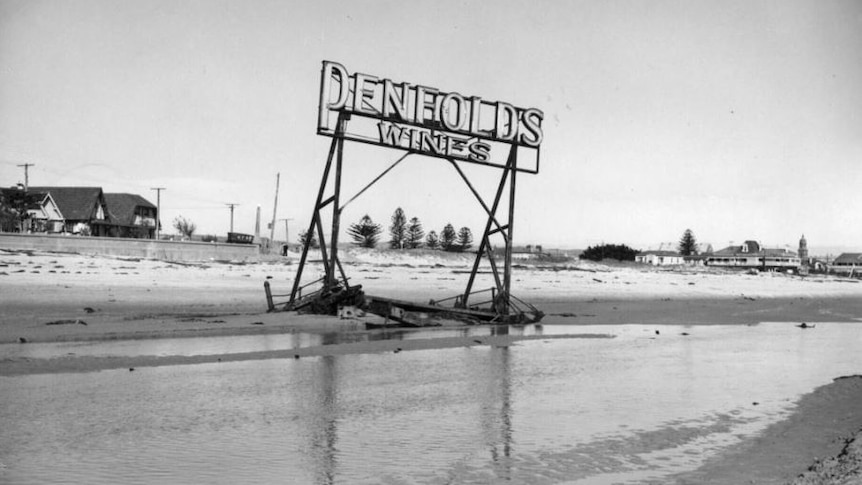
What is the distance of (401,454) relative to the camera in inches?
293

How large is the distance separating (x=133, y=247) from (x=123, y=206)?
33.7 meters

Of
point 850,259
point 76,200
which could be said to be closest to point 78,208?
point 76,200

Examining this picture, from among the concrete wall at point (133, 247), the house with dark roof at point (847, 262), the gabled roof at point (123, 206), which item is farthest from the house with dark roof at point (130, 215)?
the house with dark roof at point (847, 262)

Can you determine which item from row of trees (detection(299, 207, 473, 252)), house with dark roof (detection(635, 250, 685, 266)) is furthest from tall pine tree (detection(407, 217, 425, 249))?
house with dark roof (detection(635, 250, 685, 266))

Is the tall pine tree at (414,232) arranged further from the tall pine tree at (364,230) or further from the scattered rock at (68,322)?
the scattered rock at (68,322)

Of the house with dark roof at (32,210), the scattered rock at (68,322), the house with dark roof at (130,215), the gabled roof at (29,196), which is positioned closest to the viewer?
the scattered rock at (68,322)

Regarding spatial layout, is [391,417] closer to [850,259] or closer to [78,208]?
[78,208]

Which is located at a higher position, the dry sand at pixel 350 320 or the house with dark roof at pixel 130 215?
the house with dark roof at pixel 130 215

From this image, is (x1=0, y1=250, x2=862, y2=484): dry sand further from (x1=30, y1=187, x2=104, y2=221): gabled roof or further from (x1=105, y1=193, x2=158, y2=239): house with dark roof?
(x1=105, y1=193, x2=158, y2=239): house with dark roof

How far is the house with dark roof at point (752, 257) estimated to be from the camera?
161125mm

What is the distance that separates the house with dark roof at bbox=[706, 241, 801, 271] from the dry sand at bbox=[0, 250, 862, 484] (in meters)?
115

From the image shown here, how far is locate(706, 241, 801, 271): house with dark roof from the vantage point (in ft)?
529

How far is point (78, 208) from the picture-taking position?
2628 inches

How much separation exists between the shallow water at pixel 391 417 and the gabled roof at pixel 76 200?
5682cm
